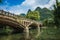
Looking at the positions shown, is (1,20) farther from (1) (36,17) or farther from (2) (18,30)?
(1) (36,17)

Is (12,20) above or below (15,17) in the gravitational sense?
below

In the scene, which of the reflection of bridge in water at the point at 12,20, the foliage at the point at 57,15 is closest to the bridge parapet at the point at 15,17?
the reflection of bridge in water at the point at 12,20

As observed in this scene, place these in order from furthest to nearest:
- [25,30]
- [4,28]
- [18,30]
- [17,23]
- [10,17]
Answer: [4,28]
[18,30]
[25,30]
[17,23]
[10,17]

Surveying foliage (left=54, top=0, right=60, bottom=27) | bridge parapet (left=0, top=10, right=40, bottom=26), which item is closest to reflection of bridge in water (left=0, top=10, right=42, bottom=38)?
bridge parapet (left=0, top=10, right=40, bottom=26)

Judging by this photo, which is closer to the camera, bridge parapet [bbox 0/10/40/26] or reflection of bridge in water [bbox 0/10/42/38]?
reflection of bridge in water [bbox 0/10/42/38]

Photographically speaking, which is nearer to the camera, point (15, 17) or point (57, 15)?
point (57, 15)

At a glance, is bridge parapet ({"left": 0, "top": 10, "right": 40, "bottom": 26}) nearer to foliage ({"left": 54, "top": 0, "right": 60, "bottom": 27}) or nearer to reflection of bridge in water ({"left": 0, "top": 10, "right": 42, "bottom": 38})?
reflection of bridge in water ({"left": 0, "top": 10, "right": 42, "bottom": 38})

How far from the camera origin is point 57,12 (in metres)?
38.0

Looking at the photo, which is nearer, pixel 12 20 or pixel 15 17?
pixel 12 20

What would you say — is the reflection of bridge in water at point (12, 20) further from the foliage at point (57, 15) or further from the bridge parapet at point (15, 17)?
the foliage at point (57, 15)

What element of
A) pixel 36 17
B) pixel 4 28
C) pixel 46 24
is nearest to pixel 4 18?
pixel 4 28

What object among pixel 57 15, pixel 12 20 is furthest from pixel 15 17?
pixel 57 15

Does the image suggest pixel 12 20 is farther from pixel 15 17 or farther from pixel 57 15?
pixel 57 15

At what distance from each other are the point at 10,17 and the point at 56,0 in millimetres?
9861
